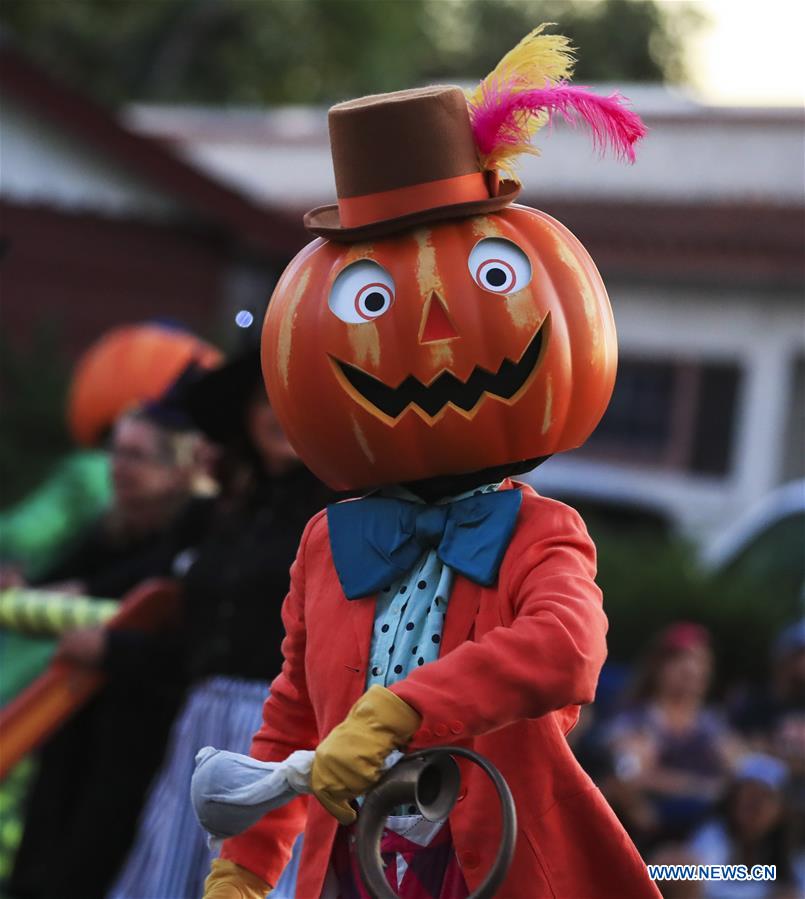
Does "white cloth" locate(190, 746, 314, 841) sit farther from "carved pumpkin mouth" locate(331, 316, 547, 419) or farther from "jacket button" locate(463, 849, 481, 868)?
"carved pumpkin mouth" locate(331, 316, 547, 419)

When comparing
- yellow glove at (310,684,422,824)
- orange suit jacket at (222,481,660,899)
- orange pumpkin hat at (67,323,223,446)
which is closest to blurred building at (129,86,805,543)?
orange pumpkin hat at (67,323,223,446)

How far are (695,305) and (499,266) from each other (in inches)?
514

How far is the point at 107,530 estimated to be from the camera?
5.68 meters

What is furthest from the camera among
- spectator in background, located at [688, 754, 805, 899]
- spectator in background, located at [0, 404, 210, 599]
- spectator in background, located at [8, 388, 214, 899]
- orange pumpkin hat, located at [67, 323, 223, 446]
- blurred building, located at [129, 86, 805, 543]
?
blurred building, located at [129, 86, 805, 543]

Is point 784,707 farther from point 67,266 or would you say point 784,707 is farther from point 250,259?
point 250,259

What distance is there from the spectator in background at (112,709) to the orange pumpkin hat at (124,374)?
775mm

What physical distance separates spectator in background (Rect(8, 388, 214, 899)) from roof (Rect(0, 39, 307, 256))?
634cm

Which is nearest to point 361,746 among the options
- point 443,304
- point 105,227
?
point 443,304

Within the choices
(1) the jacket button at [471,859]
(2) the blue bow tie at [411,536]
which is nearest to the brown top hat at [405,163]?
(2) the blue bow tie at [411,536]

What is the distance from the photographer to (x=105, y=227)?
12.9m

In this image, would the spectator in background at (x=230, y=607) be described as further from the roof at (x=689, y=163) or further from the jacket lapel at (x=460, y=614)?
the roof at (x=689, y=163)

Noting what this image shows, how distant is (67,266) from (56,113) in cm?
160

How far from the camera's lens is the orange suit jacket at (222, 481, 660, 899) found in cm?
219

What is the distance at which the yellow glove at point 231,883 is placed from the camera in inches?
101
